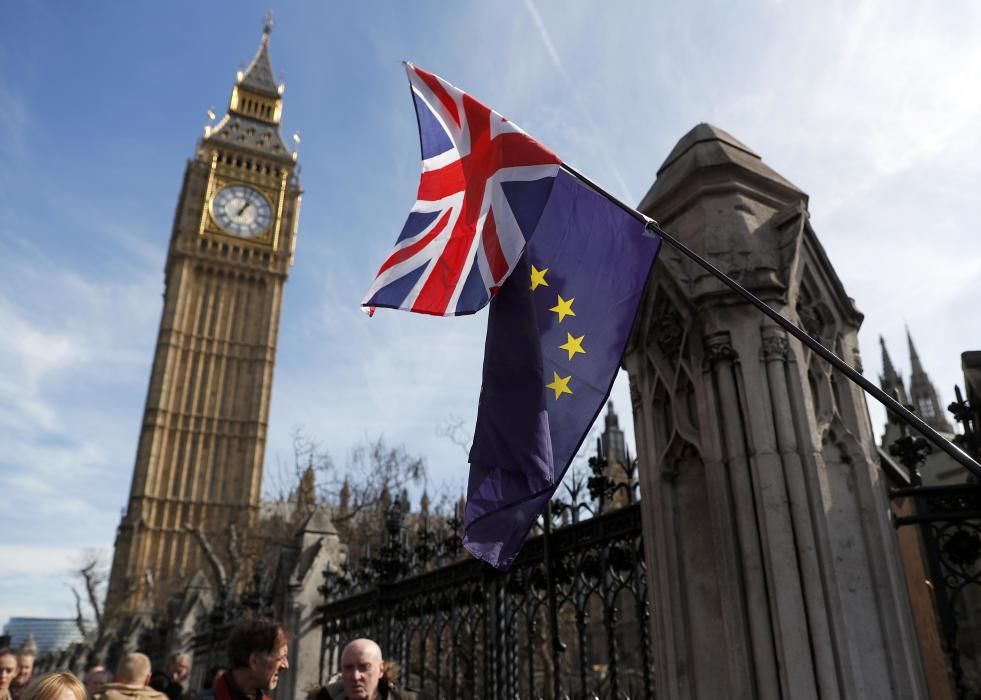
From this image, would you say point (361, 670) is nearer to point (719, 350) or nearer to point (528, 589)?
point (528, 589)

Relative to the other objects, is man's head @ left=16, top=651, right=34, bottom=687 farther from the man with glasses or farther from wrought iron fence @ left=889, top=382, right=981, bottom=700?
wrought iron fence @ left=889, top=382, right=981, bottom=700

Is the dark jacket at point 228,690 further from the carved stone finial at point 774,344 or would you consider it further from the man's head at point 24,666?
the man's head at point 24,666

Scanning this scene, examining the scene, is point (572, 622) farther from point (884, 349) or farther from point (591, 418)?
point (884, 349)

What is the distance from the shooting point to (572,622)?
17422mm

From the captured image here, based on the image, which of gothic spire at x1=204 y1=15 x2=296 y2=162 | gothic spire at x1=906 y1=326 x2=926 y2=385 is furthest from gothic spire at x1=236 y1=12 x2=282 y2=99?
gothic spire at x1=906 y1=326 x2=926 y2=385

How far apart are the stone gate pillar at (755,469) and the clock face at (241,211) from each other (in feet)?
226

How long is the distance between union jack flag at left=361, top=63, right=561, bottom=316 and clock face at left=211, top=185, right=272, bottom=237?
68.6m

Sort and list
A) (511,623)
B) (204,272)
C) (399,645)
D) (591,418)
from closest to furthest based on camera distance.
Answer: (591,418), (511,623), (399,645), (204,272)

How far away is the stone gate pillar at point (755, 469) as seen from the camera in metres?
3.44

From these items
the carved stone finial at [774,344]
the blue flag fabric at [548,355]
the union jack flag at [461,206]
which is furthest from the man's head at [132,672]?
the carved stone finial at [774,344]

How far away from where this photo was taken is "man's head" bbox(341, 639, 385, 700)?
11.3ft

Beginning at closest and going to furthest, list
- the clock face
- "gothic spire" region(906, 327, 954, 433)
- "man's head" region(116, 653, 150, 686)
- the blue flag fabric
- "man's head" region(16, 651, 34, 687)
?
1. the blue flag fabric
2. "man's head" region(116, 653, 150, 686)
3. "man's head" region(16, 651, 34, 687)
4. "gothic spire" region(906, 327, 954, 433)
5. the clock face

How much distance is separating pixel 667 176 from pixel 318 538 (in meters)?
6.75

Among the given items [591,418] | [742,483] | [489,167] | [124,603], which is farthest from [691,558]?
[124,603]
